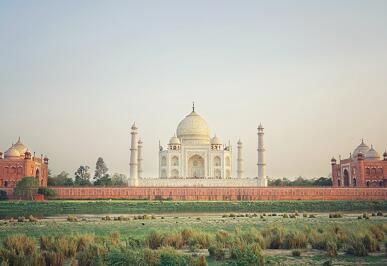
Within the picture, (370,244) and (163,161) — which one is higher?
(163,161)

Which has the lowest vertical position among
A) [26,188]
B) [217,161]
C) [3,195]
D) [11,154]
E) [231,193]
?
[3,195]

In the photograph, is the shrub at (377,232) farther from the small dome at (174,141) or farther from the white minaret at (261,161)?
the small dome at (174,141)

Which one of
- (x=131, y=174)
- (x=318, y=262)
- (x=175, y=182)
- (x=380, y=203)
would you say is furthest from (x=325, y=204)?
(x=318, y=262)

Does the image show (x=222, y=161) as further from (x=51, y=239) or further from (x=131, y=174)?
(x=51, y=239)

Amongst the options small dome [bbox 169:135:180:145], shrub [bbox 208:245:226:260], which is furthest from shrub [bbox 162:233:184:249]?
small dome [bbox 169:135:180:145]

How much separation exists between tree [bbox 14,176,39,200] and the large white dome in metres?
17.1

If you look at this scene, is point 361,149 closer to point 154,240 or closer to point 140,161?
point 140,161

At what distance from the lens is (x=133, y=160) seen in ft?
160

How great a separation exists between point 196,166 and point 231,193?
9117mm

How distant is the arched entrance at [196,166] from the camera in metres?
52.9

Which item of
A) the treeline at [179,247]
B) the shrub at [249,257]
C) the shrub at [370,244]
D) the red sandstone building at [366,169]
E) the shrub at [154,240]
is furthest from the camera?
the red sandstone building at [366,169]

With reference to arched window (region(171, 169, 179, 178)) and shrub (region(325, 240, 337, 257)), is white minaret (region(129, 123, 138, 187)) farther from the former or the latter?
shrub (region(325, 240, 337, 257))

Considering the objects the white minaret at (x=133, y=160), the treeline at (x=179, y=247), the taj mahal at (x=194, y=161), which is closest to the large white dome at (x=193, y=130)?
the taj mahal at (x=194, y=161)

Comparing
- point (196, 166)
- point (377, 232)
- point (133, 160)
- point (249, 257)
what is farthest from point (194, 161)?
point (249, 257)
